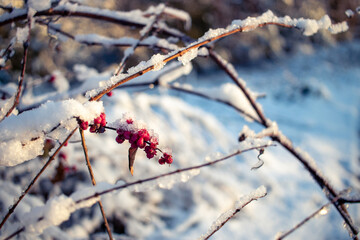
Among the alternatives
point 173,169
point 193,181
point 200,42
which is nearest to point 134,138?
point 173,169

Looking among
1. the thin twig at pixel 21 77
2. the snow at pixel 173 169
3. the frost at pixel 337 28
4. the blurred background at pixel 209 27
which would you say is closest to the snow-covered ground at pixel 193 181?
the snow at pixel 173 169

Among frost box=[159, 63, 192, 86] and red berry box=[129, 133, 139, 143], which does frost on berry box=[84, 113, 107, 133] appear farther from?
frost box=[159, 63, 192, 86]

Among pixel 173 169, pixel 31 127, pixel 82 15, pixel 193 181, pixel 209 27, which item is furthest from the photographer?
pixel 209 27

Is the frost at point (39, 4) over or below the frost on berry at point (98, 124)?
over

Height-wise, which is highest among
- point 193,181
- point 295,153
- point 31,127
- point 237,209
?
point 193,181

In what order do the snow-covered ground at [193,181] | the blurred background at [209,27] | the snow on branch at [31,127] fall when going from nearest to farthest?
1. the snow on branch at [31,127]
2. the snow-covered ground at [193,181]
3. the blurred background at [209,27]

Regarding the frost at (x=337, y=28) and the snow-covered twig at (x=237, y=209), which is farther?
the frost at (x=337, y=28)

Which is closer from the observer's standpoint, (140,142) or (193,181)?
(140,142)

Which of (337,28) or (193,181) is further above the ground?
(193,181)

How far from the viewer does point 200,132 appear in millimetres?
2992

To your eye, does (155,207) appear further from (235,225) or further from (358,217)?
(358,217)

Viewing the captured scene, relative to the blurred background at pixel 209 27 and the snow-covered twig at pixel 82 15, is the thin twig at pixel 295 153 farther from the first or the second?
the blurred background at pixel 209 27

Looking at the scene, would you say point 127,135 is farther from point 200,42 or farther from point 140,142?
point 200,42

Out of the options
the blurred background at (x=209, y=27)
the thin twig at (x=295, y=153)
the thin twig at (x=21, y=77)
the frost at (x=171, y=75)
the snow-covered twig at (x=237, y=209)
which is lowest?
the snow-covered twig at (x=237, y=209)
